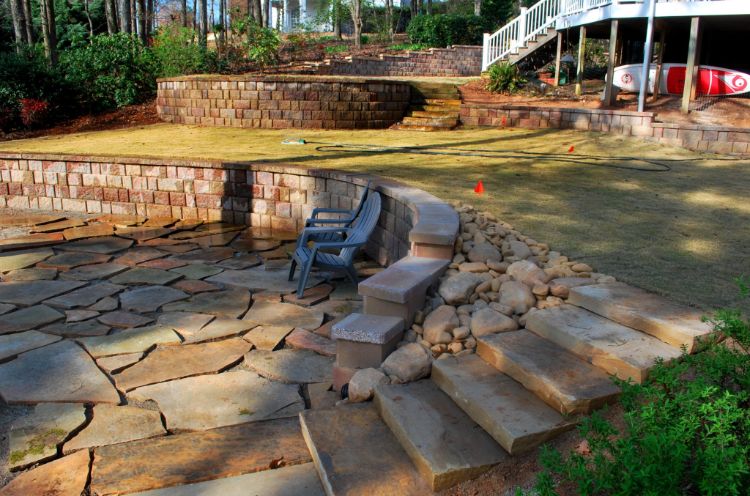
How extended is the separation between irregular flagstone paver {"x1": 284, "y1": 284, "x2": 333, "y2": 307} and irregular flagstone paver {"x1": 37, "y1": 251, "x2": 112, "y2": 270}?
2146mm

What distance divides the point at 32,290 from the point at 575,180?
5.27m

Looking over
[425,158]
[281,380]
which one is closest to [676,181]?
[425,158]

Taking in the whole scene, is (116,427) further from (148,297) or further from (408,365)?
(148,297)

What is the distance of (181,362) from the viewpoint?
148 inches

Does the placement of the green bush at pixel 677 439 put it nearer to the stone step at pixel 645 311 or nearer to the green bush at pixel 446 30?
the stone step at pixel 645 311

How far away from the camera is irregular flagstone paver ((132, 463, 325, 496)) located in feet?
8.22

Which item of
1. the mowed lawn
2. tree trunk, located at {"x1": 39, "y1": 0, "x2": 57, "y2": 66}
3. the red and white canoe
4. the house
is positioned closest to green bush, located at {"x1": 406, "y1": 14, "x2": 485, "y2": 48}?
the house

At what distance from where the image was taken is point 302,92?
12.2 meters

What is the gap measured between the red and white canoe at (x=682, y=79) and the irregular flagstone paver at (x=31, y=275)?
10.3 m

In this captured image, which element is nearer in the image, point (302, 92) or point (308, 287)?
point (308, 287)

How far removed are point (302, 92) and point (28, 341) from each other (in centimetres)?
892

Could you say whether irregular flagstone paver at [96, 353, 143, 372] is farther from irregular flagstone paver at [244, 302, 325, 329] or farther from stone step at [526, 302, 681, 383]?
stone step at [526, 302, 681, 383]

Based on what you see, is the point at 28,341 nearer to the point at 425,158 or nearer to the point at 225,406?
the point at 225,406

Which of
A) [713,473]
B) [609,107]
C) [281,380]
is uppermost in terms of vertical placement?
[609,107]
